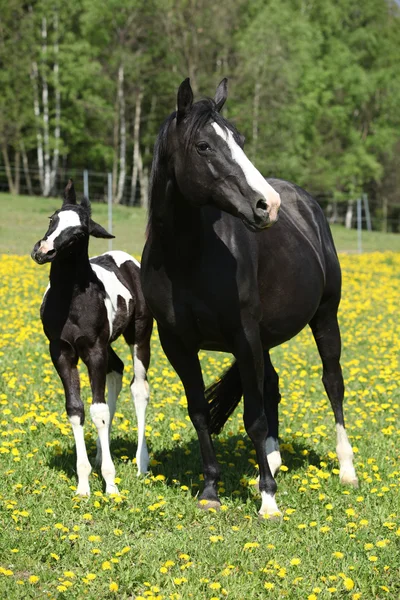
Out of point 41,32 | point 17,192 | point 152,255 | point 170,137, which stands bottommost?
point 17,192

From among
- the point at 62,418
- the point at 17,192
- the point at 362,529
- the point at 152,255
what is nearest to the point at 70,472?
the point at 62,418

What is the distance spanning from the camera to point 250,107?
1720 inches

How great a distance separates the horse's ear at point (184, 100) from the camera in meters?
4.61

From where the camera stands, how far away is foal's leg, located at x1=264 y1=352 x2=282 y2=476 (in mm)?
6109

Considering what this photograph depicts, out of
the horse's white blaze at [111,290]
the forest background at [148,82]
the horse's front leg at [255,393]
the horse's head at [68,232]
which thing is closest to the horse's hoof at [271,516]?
the horse's front leg at [255,393]

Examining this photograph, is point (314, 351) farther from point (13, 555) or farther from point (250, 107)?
point (250, 107)

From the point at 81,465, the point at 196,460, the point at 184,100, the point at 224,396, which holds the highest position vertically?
the point at 184,100

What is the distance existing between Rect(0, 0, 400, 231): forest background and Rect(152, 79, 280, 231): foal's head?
3368 cm

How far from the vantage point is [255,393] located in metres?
5.35

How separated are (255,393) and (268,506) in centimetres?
79

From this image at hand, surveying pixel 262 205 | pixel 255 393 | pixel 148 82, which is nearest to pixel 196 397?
pixel 255 393

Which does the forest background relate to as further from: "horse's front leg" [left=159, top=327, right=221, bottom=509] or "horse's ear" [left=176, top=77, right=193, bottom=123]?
"horse's ear" [left=176, top=77, right=193, bottom=123]

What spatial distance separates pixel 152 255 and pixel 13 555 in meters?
2.14

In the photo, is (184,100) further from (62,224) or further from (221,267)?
(62,224)
